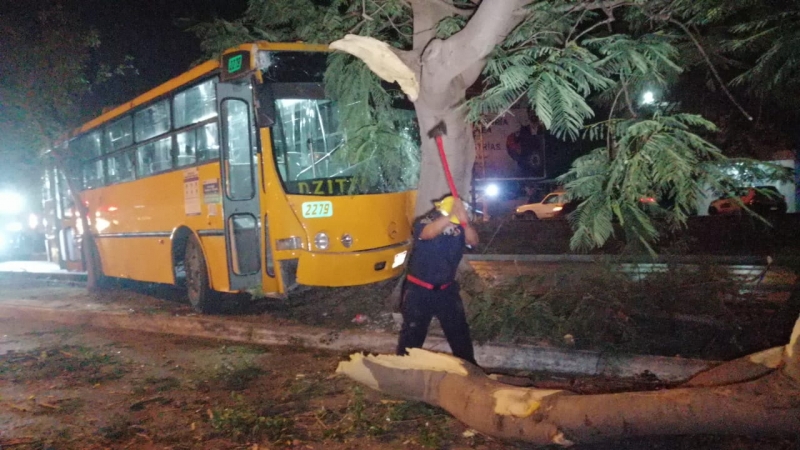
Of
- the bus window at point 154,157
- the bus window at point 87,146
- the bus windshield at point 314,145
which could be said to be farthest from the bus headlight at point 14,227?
the bus windshield at point 314,145

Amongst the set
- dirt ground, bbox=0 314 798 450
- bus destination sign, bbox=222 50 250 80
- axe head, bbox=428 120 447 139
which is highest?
bus destination sign, bbox=222 50 250 80

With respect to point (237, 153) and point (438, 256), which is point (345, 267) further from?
point (438, 256)

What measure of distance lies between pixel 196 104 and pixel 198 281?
8.45 ft

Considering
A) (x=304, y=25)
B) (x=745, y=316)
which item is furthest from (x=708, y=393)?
(x=304, y=25)

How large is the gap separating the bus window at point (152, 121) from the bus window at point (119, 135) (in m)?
0.31

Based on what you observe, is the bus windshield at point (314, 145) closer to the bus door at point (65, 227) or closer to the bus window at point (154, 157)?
the bus window at point (154, 157)

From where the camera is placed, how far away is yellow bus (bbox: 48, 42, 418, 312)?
764 centimetres

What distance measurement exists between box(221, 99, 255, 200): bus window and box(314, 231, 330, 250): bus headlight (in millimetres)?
1090

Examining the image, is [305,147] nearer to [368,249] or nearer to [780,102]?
[368,249]

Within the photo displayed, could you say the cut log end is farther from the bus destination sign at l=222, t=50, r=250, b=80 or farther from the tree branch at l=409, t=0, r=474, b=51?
the bus destination sign at l=222, t=50, r=250, b=80

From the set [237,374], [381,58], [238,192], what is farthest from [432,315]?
[238,192]

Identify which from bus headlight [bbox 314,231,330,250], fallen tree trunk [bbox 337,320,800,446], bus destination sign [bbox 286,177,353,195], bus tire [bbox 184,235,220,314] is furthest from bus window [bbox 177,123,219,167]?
fallen tree trunk [bbox 337,320,800,446]

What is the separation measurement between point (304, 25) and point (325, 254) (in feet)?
9.45

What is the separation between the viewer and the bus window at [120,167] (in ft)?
35.9
